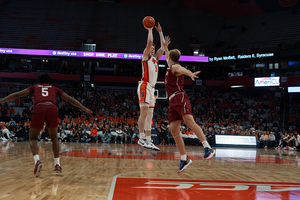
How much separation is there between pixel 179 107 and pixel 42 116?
265 centimetres

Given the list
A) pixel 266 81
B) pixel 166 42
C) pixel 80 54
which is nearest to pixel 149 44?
pixel 166 42

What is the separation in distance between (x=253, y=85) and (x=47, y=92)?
29.2 metres

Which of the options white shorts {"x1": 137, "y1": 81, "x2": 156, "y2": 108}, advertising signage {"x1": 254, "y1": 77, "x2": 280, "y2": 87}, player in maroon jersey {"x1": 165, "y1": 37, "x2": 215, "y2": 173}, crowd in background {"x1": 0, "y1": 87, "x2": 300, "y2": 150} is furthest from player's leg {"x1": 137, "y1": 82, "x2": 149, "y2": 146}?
advertising signage {"x1": 254, "y1": 77, "x2": 280, "y2": 87}

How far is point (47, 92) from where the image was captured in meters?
5.57

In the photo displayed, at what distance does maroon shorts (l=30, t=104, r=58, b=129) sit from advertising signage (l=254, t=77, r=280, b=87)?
28065 mm

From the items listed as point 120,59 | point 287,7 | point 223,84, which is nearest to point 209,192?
point 120,59

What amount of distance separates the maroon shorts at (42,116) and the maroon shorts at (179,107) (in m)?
2.34

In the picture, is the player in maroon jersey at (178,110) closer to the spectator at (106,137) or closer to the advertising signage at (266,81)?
the spectator at (106,137)

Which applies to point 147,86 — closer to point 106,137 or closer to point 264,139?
point 106,137

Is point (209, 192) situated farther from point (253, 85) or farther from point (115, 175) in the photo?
point (253, 85)

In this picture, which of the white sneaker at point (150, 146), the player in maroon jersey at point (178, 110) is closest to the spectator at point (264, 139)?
the white sneaker at point (150, 146)

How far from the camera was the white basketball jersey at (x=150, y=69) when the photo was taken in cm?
647

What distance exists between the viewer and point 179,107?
5305 mm

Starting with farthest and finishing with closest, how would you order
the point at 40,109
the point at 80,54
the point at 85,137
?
the point at 80,54
the point at 85,137
the point at 40,109
